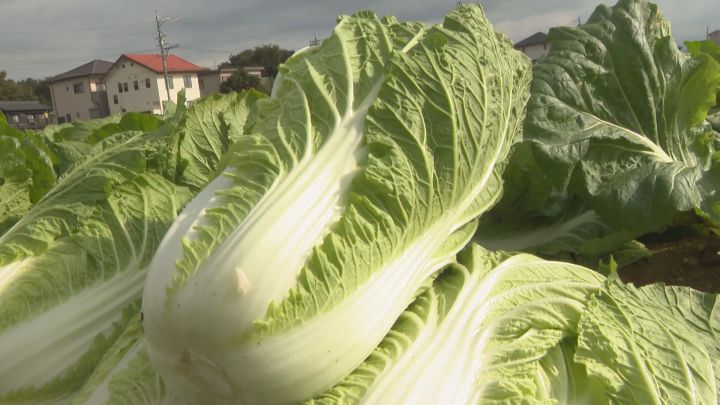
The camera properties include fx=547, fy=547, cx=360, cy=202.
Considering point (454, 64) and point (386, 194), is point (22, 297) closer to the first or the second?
point (386, 194)

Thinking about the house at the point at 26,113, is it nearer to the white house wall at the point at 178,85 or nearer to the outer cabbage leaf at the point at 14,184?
the white house wall at the point at 178,85

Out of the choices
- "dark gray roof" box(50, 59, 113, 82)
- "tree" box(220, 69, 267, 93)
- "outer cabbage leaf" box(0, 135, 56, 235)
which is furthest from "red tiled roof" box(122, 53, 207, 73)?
"outer cabbage leaf" box(0, 135, 56, 235)

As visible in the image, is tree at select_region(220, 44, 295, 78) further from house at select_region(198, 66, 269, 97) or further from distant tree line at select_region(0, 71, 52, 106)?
distant tree line at select_region(0, 71, 52, 106)

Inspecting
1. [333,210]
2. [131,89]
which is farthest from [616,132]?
[131,89]

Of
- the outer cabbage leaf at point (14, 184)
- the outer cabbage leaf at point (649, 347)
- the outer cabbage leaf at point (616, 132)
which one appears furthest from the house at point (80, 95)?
the outer cabbage leaf at point (649, 347)

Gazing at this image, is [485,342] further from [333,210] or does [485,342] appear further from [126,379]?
[126,379]

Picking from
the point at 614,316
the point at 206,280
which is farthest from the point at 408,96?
the point at 614,316

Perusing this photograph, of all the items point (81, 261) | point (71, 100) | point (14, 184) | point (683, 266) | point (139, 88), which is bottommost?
point (683, 266)
